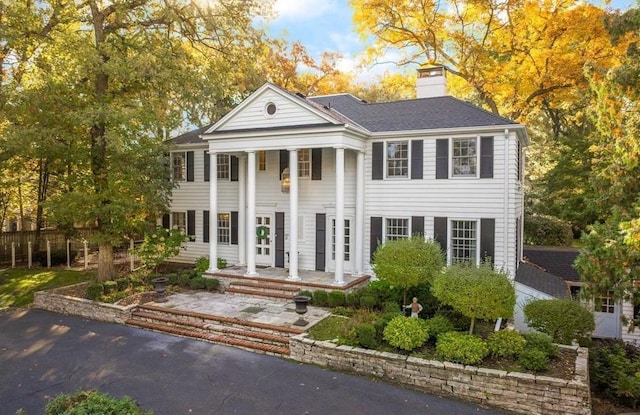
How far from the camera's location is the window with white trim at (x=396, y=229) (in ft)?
49.4

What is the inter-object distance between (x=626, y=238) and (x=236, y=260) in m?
13.9

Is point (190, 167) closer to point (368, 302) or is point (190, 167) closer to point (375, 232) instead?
point (375, 232)

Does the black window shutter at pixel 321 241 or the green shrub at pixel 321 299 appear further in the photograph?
the black window shutter at pixel 321 241

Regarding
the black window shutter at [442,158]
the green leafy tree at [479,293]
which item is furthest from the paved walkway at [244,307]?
the black window shutter at [442,158]

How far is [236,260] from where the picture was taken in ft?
58.5

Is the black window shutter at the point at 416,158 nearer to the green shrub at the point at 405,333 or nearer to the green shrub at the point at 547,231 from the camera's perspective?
the green shrub at the point at 405,333

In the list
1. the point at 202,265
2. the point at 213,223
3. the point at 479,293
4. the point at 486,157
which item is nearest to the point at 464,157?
the point at 486,157

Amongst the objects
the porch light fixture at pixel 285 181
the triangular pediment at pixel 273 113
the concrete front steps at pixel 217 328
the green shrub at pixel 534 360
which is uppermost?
the triangular pediment at pixel 273 113

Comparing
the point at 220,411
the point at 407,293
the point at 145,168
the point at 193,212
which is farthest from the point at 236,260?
the point at 220,411

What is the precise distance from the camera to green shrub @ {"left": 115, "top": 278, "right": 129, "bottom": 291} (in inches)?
566

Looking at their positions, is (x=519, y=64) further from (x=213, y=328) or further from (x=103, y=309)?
(x=103, y=309)

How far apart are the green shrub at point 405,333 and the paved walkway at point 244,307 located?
7.83ft

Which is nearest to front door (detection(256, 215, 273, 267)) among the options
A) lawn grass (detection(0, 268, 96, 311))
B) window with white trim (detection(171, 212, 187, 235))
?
window with white trim (detection(171, 212, 187, 235))

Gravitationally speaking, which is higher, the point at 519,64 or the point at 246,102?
the point at 519,64
